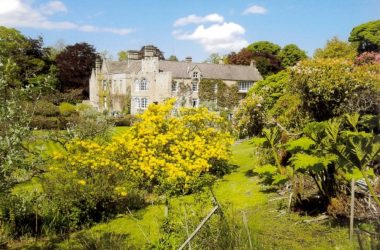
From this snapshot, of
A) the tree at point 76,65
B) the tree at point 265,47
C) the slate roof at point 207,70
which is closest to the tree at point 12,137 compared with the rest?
the slate roof at point 207,70

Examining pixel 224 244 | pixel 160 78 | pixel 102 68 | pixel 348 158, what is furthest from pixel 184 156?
pixel 102 68

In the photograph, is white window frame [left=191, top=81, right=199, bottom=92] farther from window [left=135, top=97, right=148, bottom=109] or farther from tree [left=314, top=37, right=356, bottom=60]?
tree [left=314, top=37, right=356, bottom=60]

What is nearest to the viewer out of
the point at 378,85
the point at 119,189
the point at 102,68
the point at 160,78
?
the point at 119,189

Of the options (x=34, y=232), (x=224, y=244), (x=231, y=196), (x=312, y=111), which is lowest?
(x=34, y=232)

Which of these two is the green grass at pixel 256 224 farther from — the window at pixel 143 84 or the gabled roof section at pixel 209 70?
the window at pixel 143 84

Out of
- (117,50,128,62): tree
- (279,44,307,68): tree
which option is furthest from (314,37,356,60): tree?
(117,50,128,62): tree

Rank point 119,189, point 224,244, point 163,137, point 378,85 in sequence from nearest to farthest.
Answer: point 224,244
point 119,189
point 378,85
point 163,137

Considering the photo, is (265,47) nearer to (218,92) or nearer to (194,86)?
(218,92)

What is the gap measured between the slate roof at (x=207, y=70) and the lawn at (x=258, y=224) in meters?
36.8

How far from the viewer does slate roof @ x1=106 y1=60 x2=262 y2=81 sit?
163 feet

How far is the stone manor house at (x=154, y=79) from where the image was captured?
49031 millimetres

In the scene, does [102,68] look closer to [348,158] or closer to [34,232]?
[34,232]

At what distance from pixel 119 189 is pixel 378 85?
28.3 ft

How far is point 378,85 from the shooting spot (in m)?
11.8
